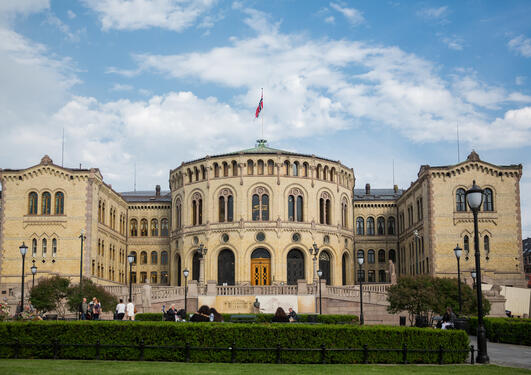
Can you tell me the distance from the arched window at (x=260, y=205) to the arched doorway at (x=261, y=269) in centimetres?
321

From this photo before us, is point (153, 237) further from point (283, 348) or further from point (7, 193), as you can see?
point (283, 348)

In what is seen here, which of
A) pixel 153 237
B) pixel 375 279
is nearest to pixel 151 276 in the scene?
pixel 153 237

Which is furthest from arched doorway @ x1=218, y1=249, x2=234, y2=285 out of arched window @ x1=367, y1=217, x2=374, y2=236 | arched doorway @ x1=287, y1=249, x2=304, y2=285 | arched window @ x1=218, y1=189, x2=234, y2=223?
arched window @ x1=367, y1=217, x2=374, y2=236

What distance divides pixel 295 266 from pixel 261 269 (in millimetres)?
3382

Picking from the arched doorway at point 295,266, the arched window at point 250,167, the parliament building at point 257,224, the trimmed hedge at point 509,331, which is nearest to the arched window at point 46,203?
the parliament building at point 257,224

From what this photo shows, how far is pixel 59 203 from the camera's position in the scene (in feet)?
199

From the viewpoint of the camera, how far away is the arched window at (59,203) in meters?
60.5

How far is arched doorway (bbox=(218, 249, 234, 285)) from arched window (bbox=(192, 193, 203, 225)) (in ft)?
14.0

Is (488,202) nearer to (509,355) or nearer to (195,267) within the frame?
(195,267)

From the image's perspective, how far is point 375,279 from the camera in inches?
2960

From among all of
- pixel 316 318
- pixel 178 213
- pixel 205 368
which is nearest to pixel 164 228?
pixel 178 213

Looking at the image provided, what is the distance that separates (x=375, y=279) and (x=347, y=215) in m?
9.56

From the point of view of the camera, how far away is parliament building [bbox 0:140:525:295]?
195ft

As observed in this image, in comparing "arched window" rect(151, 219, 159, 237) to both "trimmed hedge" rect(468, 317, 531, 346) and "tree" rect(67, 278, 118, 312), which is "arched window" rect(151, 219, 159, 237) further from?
"trimmed hedge" rect(468, 317, 531, 346)
